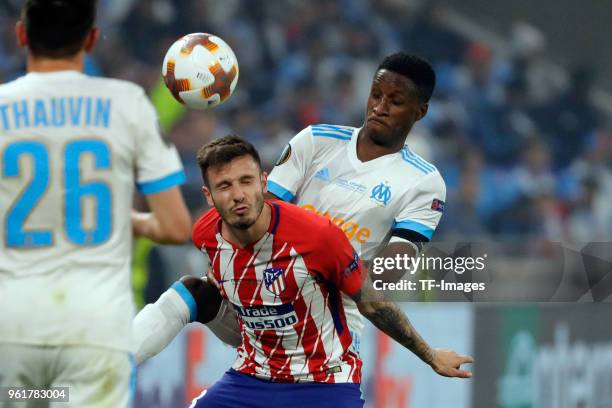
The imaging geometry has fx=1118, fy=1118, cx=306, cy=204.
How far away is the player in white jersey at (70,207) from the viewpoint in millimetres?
3371

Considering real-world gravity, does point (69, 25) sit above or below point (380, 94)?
below

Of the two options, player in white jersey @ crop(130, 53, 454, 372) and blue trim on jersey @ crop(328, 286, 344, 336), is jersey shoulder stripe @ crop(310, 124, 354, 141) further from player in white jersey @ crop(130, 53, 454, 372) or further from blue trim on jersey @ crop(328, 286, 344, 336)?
blue trim on jersey @ crop(328, 286, 344, 336)

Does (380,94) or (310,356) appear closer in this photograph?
(310,356)

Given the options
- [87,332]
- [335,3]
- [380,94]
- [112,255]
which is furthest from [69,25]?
[335,3]

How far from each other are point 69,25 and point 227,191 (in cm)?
129

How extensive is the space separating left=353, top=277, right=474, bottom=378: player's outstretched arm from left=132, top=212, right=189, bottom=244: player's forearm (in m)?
1.52

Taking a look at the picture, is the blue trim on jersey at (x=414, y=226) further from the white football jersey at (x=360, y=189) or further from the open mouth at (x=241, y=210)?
the open mouth at (x=241, y=210)

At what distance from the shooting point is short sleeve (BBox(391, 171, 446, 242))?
211 inches

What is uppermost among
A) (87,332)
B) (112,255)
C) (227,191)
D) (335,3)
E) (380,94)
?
(335,3)

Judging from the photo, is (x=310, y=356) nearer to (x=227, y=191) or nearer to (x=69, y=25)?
(x=227, y=191)

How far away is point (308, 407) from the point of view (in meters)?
4.89

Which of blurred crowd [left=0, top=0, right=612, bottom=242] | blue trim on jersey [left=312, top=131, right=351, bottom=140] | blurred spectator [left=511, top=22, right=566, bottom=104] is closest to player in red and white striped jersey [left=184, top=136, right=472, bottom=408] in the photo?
blue trim on jersey [left=312, top=131, right=351, bottom=140]

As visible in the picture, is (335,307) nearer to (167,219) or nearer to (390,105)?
(390,105)

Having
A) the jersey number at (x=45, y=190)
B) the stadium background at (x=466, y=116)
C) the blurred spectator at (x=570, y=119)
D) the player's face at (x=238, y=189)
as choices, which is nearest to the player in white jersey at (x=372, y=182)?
the player's face at (x=238, y=189)
